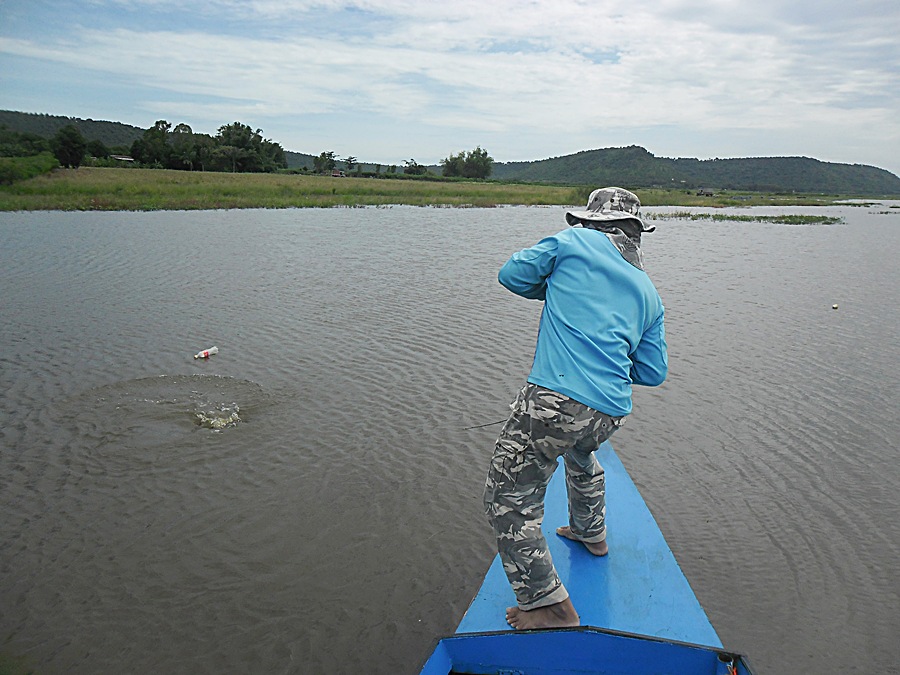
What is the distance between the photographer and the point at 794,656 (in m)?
3.95

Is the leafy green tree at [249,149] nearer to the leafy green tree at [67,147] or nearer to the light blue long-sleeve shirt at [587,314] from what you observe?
the leafy green tree at [67,147]

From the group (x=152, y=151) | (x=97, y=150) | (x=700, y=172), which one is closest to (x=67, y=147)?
(x=97, y=150)

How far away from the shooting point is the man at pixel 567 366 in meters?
3.10

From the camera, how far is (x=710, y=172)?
6678 inches

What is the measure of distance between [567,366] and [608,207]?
0.89 m

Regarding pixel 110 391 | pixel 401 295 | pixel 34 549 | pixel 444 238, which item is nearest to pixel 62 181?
pixel 444 238

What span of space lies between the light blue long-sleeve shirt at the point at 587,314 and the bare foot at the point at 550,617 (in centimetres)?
100

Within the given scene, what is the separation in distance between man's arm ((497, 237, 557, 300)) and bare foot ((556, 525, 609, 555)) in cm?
159

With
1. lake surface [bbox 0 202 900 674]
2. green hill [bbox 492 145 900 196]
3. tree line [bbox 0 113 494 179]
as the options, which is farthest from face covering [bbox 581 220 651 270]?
green hill [bbox 492 145 900 196]

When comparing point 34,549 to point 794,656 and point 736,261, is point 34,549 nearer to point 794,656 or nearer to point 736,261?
point 794,656

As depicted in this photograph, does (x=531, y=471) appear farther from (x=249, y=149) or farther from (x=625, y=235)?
(x=249, y=149)

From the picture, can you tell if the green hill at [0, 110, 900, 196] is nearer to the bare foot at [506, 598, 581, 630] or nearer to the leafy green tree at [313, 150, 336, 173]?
the leafy green tree at [313, 150, 336, 173]

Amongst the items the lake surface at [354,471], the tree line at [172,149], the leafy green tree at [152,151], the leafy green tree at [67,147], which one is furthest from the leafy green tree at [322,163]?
the lake surface at [354,471]

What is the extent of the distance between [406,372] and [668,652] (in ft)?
20.6
